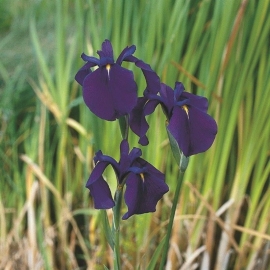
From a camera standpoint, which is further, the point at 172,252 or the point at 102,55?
the point at 172,252

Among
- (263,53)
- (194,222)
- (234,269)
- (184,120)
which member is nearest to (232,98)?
(263,53)

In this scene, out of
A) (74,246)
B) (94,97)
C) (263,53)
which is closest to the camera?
Result: (94,97)

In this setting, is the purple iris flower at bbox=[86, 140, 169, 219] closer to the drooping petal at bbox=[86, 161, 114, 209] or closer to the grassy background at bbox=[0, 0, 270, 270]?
the drooping petal at bbox=[86, 161, 114, 209]

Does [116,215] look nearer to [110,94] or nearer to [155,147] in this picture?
[110,94]

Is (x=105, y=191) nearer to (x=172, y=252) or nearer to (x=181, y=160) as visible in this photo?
(x=181, y=160)

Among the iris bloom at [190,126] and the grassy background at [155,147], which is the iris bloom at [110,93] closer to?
the iris bloom at [190,126]

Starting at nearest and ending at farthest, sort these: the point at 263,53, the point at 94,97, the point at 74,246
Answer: the point at 94,97 < the point at 263,53 < the point at 74,246

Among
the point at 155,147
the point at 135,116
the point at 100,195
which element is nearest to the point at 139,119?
the point at 135,116
